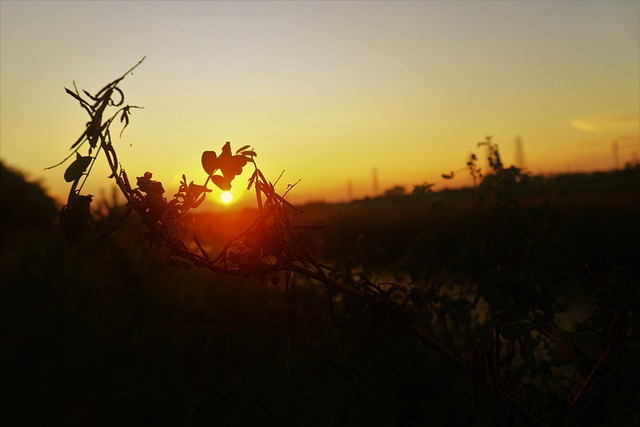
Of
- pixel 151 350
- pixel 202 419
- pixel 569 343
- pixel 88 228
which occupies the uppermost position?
pixel 88 228

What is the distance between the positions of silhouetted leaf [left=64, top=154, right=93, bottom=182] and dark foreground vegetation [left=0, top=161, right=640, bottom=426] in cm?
60

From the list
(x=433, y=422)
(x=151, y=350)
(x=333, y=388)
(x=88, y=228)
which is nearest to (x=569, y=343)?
(x=88, y=228)

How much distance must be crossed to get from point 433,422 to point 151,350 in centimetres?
191

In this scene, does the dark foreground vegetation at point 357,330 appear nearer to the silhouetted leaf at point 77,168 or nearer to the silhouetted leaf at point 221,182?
the silhouetted leaf at point 221,182

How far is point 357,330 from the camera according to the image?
2830mm

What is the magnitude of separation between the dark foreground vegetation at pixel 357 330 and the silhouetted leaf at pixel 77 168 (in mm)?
598

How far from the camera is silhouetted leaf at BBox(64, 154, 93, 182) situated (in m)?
0.93

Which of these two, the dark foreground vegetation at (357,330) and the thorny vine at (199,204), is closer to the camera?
the thorny vine at (199,204)

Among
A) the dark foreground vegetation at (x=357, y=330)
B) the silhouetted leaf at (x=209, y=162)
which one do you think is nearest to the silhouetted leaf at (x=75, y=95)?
the silhouetted leaf at (x=209, y=162)

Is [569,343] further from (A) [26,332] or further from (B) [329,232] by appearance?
(A) [26,332]

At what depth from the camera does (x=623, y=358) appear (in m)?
1.65

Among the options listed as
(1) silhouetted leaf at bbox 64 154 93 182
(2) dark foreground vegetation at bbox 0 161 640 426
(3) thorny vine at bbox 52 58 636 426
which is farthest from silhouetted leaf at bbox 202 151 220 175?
(2) dark foreground vegetation at bbox 0 161 640 426

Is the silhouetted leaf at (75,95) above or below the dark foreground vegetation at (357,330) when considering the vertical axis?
above

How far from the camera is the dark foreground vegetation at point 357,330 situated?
1.97m
